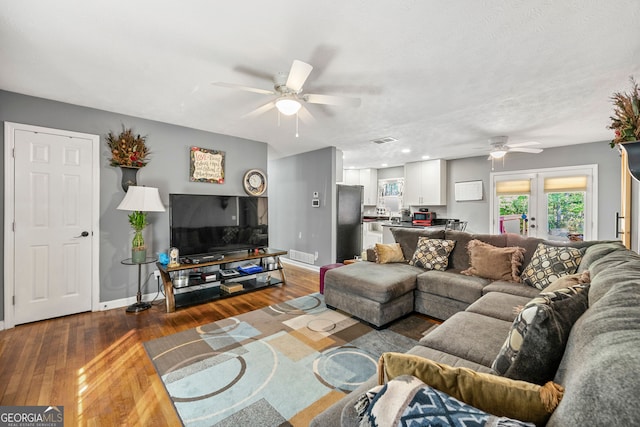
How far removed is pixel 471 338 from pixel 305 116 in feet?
9.85

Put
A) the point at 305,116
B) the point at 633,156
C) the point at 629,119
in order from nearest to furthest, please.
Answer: the point at 633,156
the point at 629,119
the point at 305,116

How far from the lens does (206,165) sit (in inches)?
163

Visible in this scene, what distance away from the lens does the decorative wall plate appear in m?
4.57

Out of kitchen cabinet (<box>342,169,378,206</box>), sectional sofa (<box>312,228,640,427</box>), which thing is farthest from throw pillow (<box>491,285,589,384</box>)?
kitchen cabinet (<box>342,169,378,206</box>)

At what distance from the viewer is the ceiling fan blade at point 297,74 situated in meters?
1.86

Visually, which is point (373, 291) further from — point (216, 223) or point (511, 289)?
point (216, 223)

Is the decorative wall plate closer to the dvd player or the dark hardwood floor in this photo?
the dvd player

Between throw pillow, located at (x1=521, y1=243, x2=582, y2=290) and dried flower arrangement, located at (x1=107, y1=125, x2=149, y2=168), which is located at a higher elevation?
dried flower arrangement, located at (x1=107, y1=125, x2=149, y2=168)

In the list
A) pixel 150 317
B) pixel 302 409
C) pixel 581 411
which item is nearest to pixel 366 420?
pixel 581 411

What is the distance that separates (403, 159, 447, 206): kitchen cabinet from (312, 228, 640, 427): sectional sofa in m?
2.96

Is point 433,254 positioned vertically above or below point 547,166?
below

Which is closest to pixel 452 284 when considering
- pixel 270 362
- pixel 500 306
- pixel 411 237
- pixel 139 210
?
pixel 500 306

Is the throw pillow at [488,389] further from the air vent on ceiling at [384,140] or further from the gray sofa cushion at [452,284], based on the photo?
the air vent on ceiling at [384,140]

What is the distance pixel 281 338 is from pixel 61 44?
294cm
